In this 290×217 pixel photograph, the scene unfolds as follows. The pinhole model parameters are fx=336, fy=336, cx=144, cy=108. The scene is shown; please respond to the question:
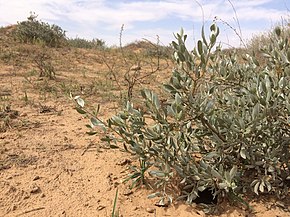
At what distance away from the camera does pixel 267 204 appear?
2.15 m

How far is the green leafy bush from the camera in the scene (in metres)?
1.96

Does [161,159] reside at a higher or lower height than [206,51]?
lower

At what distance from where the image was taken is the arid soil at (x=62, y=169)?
7.02 ft

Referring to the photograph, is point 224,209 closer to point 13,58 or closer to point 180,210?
point 180,210

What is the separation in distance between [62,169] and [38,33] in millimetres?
8055

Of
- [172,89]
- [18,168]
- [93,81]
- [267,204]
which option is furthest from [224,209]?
[93,81]

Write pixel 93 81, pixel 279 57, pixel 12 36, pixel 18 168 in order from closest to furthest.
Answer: pixel 279 57, pixel 18 168, pixel 93 81, pixel 12 36

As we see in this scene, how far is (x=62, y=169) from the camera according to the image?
8.42ft

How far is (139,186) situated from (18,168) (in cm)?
96

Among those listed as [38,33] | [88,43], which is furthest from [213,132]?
[88,43]

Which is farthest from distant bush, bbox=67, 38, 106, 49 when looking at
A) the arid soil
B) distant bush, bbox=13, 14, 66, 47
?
the arid soil

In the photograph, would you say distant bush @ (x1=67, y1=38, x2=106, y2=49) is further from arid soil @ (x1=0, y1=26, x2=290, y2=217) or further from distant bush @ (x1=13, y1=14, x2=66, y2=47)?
arid soil @ (x1=0, y1=26, x2=290, y2=217)

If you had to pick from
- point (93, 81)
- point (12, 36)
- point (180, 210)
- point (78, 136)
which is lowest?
point (180, 210)

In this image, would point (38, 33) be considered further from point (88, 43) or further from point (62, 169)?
point (62, 169)
